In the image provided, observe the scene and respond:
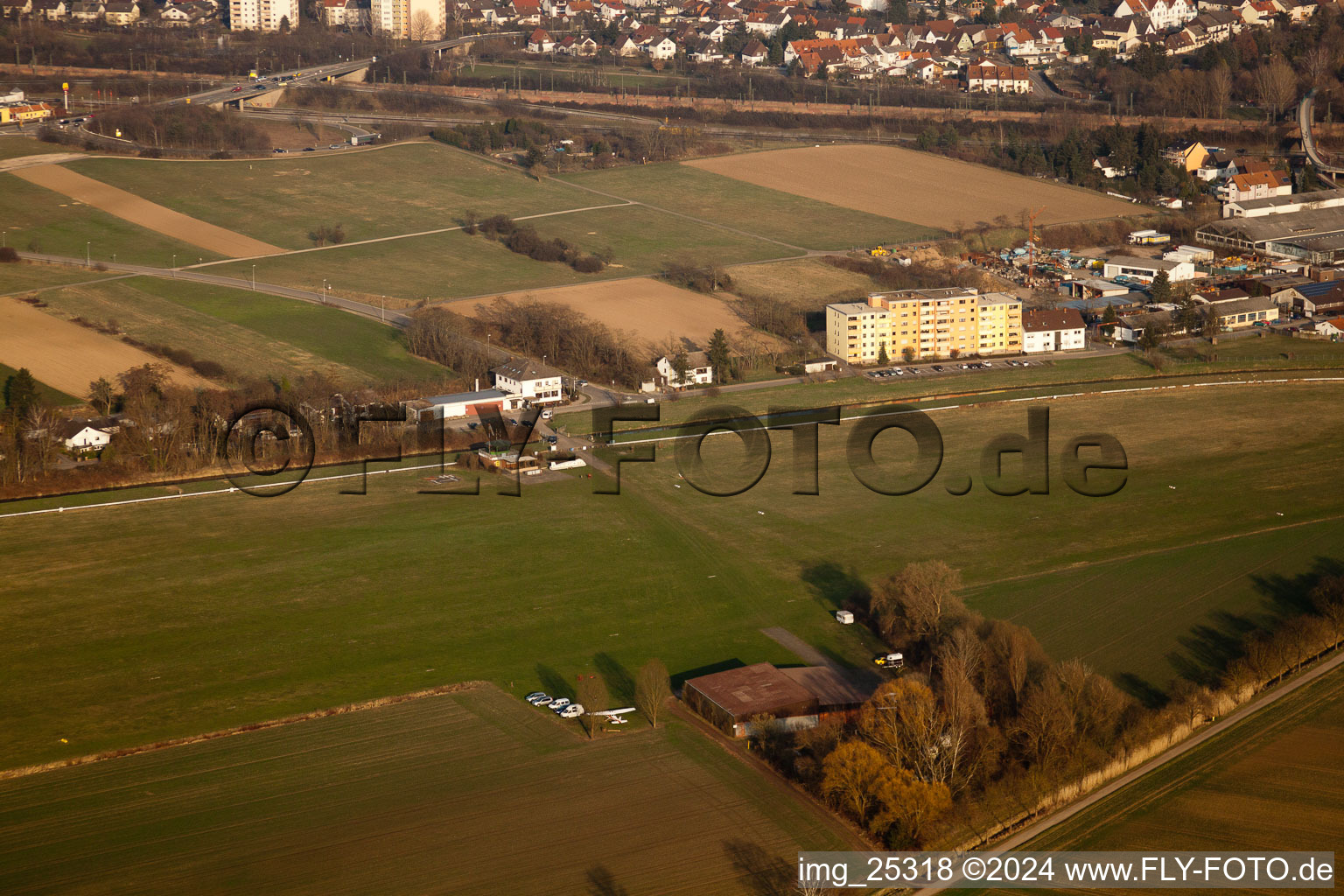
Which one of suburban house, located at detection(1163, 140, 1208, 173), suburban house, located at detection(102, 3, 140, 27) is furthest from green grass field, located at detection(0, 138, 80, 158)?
suburban house, located at detection(1163, 140, 1208, 173)

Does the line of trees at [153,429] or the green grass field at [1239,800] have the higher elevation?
the line of trees at [153,429]

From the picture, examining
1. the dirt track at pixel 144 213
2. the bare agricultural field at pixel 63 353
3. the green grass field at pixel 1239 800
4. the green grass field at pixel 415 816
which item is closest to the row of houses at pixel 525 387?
the bare agricultural field at pixel 63 353

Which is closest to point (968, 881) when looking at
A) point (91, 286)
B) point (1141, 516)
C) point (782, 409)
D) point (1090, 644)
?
point (1090, 644)

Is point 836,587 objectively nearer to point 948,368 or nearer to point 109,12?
point 948,368

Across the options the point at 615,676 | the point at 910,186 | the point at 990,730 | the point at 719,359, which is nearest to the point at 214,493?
the point at 615,676

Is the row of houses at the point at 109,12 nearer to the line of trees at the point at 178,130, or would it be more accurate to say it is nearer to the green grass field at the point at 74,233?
the line of trees at the point at 178,130

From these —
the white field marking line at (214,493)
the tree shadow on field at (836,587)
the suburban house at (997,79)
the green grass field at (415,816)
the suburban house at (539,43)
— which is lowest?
the green grass field at (415,816)
